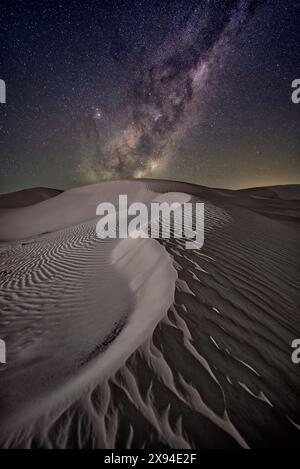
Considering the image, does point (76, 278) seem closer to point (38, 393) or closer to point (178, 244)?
point (178, 244)

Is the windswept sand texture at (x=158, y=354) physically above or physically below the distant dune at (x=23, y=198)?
below

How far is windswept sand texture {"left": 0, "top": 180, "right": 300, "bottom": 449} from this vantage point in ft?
4.73

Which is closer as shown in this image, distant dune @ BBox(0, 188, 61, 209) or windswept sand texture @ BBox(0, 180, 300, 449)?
windswept sand texture @ BBox(0, 180, 300, 449)

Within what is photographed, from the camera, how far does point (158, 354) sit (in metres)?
1.86

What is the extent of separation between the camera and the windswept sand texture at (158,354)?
1440 mm

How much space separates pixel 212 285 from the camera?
3098 millimetres

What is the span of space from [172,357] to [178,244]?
9.59 feet

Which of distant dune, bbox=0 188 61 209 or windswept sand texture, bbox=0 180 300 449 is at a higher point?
distant dune, bbox=0 188 61 209

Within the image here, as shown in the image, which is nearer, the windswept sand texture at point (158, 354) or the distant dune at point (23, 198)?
the windswept sand texture at point (158, 354)

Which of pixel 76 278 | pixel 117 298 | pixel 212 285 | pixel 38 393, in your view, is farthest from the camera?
pixel 76 278

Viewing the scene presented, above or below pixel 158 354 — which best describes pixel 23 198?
above

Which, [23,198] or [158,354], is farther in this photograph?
[23,198]
